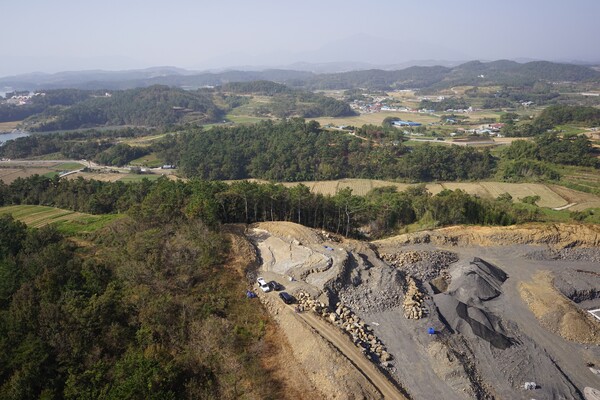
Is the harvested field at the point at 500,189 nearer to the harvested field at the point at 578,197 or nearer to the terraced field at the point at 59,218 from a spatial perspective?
the harvested field at the point at 578,197

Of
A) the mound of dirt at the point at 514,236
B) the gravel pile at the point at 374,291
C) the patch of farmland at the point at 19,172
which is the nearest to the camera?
the gravel pile at the point at 374,291

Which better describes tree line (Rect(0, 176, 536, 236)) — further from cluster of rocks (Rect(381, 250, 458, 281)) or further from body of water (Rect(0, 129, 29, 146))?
body of water (Rect(0, 129, 29, 146))

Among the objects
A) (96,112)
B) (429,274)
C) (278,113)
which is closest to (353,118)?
(278,113)

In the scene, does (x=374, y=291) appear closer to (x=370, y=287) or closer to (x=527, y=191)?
(x=370, y=287)

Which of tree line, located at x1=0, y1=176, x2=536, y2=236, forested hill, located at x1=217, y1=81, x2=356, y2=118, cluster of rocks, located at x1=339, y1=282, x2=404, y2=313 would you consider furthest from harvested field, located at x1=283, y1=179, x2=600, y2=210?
forested hill, located at x1=217, y1=81, x2=356, y2=118

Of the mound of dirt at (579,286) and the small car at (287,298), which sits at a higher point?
the small car at (287,298)

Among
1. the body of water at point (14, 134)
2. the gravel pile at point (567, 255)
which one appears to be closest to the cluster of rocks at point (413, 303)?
the gravel pile at point (567, 255)

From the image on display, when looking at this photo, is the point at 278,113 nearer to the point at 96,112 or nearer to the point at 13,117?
the point at 96,112
